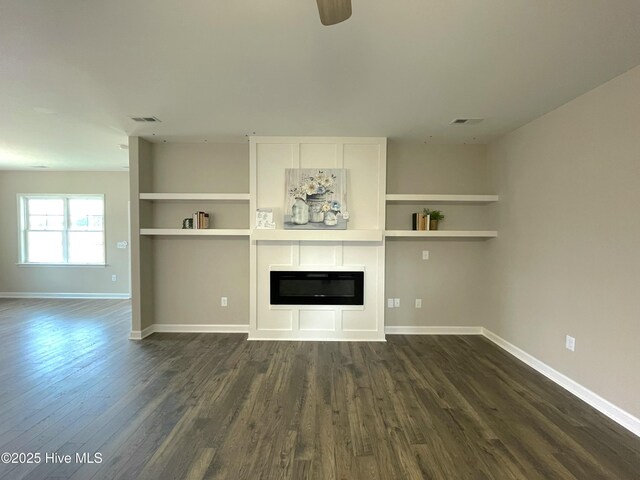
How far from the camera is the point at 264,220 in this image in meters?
3.95

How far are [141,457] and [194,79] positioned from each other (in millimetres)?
2755

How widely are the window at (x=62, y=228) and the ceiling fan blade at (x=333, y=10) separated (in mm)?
6990

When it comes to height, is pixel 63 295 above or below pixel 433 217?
below

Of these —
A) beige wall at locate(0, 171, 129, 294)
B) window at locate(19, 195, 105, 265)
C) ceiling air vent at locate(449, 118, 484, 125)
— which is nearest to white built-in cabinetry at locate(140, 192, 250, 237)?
ceiling air vent at locate(449, 118, 484, 125)

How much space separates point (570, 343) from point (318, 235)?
2770mm

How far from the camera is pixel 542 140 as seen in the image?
3188 mm

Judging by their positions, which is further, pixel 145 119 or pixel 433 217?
pixel 433 217

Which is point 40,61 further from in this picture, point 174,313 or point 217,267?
point 174,313

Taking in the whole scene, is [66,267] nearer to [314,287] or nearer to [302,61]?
[314,287]

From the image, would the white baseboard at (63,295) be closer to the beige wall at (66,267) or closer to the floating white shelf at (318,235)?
the beige wall at (66,267)

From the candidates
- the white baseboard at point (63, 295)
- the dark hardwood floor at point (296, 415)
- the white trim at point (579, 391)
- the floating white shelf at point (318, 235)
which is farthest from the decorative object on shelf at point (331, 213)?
the white baseboard at point (63, 295)

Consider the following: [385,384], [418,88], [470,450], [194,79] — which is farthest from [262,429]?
[418,88]

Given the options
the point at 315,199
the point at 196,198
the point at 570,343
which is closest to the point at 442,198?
the point at 315,199

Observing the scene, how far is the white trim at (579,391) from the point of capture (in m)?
Answer: 2.24
